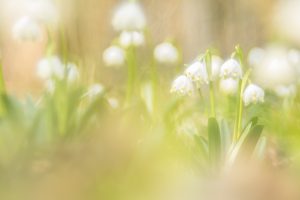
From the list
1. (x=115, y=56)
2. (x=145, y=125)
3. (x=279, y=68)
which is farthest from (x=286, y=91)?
(x=145, y=125)

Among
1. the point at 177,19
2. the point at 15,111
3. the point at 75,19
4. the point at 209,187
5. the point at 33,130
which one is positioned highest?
the point at 177,19

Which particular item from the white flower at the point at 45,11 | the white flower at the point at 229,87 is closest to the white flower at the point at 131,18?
the white flower at the point at 45,11

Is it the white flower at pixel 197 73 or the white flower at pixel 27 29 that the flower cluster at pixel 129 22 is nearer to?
the white flower at pixel 27 29

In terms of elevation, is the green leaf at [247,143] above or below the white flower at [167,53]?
A: below

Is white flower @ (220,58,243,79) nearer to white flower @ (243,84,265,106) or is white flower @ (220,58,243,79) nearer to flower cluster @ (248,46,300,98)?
white flower @ (243,84,265,106)

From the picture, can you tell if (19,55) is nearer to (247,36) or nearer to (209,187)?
(247,36)

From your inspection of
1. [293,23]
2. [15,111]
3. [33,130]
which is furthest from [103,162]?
[293,23]

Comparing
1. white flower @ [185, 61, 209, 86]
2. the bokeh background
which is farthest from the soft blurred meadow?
the bokeh background
